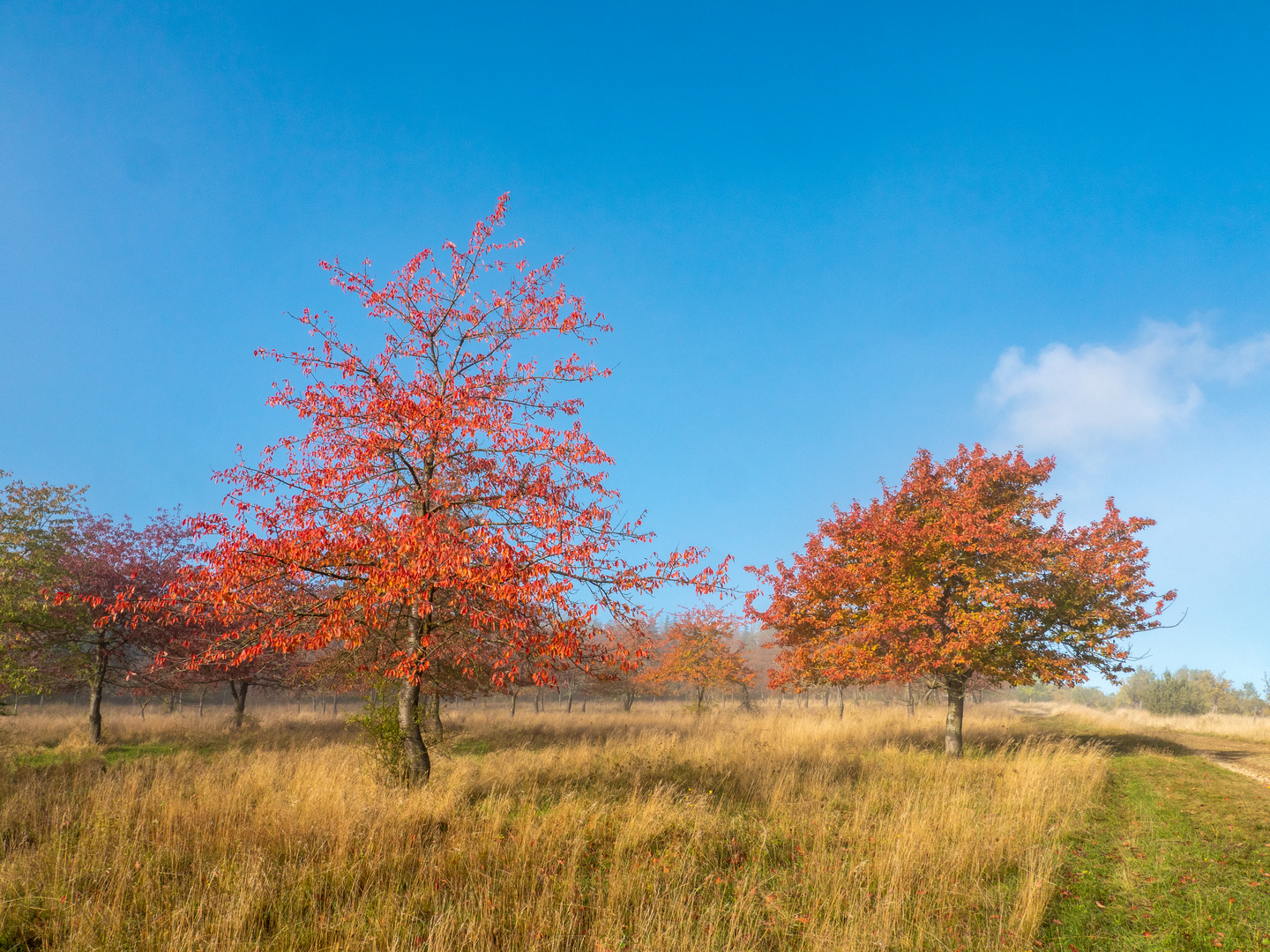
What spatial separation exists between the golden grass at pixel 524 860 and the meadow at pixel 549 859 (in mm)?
32

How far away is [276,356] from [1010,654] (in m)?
18.2

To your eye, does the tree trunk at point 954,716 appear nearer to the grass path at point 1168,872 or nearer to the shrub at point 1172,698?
the grass path at point 1168,872

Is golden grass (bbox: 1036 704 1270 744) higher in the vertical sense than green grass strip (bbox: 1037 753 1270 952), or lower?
lower

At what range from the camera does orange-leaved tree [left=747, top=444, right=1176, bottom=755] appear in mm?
15398

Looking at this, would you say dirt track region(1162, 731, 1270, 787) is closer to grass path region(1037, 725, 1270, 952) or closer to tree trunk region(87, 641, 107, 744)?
grass path region(1037, 725, 1270, 952)

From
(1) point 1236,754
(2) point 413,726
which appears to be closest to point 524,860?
(2) point 413,726

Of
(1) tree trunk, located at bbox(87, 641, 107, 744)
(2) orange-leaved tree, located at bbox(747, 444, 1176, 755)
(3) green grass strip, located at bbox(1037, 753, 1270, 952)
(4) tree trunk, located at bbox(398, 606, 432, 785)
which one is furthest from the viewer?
(1) tree trunk, located at bbox(87, 641, 107, 744)

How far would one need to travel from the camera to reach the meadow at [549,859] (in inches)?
186

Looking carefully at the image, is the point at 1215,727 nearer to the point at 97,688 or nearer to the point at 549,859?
the point at 549,859

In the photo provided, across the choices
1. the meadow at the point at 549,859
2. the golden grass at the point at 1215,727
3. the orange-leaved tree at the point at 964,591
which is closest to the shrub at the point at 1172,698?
the golden grass at the point at 1215,727

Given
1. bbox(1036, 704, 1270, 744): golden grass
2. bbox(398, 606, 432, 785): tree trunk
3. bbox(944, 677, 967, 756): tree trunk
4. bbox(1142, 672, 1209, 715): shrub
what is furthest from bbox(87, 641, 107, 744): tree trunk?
bbox(1142, 672, 1209, 715): shrub

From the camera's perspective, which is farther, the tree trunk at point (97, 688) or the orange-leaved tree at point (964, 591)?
the tree trunk at point (97, 688)

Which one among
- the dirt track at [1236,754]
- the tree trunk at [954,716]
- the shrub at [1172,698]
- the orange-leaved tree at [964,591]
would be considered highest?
the orange-leaved tree at [964,591]

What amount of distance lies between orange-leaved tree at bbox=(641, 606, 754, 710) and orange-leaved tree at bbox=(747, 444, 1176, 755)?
50.4 ft
